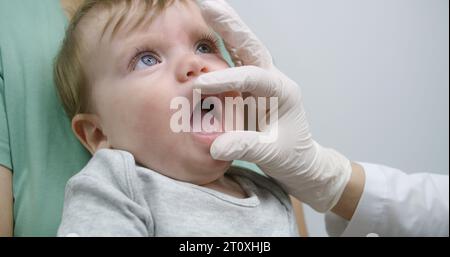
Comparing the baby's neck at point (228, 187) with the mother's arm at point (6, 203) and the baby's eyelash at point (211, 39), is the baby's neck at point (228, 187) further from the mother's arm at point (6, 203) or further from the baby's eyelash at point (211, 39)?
the mother's arm at point (6, 203)

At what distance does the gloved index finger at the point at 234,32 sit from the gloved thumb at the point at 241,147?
170 millimetres

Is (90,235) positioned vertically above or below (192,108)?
below

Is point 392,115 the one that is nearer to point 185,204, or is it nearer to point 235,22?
point 235,22

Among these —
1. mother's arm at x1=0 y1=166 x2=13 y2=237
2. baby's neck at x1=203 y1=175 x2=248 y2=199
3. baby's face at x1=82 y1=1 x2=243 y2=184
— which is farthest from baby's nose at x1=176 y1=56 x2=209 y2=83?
mother's arm at x1=0 y1=166 x2=13 y2=237

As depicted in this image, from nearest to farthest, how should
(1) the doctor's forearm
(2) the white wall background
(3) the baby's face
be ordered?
1. (3) the baby's face
2. (1) the doctor's forearm
3. (2) the white wall background

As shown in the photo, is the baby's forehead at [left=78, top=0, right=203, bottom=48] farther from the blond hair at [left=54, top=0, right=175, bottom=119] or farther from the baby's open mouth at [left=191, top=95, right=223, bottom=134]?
the baby's open mouth at [left=191, top=95, right=223, bottom=134]


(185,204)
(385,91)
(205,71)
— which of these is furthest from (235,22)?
(385,91)

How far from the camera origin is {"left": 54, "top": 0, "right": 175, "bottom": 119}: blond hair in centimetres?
86

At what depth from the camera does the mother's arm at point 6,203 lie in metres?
0.90

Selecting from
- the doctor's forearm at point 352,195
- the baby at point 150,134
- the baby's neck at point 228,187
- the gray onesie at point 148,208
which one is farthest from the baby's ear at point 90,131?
the doctor's forearm at point 352,195

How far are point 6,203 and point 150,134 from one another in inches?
13.5

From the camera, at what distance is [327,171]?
1.01m

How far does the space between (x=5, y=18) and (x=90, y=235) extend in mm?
579

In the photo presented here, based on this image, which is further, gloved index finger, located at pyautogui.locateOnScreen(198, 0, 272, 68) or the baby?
gloved index finger, located at pyautogui.locateOnScreen(198, 0, 272, 68)
